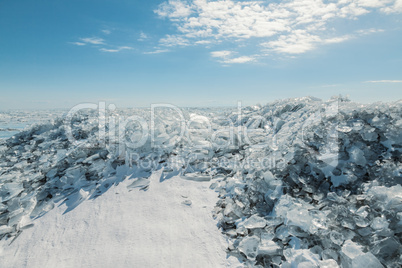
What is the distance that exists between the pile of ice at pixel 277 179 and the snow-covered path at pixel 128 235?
0.59 ft

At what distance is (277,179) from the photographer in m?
2.31

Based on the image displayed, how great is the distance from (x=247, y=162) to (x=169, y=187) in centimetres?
Result: 119

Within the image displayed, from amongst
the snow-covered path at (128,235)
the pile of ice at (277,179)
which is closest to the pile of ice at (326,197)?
the pile of ice at (277,179)

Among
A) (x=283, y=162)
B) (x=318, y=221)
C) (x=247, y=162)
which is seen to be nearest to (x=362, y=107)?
(x=283, y=162)

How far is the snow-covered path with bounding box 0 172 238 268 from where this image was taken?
68.2 inches

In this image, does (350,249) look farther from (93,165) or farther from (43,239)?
(93,165)

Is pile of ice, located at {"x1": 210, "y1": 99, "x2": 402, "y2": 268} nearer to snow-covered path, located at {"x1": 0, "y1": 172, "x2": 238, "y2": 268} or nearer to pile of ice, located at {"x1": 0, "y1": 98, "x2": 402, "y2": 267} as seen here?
pile of ice, located at {"x1": 0, "y1": 98, "x2": 402, "y2": 267}

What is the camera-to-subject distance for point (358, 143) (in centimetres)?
234

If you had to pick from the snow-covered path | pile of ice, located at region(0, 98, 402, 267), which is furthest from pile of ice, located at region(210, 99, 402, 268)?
the snow-covered path

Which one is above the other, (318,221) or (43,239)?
(318,221)

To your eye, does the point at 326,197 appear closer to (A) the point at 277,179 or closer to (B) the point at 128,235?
(A) the point at 277,179

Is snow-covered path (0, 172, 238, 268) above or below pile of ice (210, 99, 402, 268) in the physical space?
below

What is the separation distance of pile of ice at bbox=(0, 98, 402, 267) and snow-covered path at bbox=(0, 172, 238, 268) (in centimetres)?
18

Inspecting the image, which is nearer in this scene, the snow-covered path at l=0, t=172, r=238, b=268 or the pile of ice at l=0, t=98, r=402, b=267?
the pile of ice at l=0, t=98, r=402, b=267
